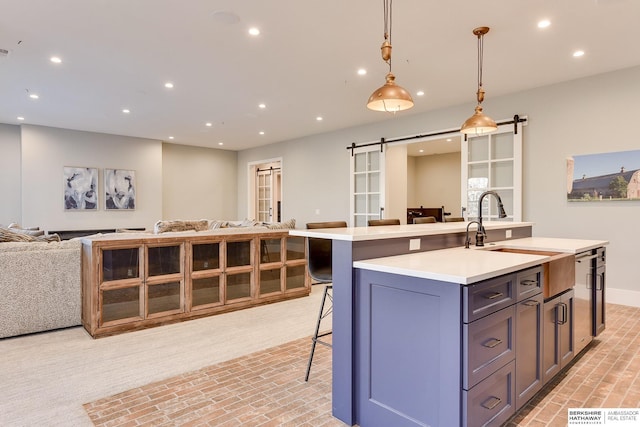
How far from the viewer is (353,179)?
788 cm

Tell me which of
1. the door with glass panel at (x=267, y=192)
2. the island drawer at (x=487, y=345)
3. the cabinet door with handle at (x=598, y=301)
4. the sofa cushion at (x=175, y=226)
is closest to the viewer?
the island drawer at (x=487, y=345)

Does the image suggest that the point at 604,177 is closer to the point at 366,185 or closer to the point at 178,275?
the point at 366,185

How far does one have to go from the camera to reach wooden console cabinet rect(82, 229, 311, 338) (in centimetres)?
352

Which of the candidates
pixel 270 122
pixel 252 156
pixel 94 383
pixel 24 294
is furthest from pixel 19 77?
pixel 252 156

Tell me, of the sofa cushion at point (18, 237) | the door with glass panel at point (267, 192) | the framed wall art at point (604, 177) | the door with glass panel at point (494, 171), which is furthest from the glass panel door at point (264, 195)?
the framed wall art at point (604, 177)

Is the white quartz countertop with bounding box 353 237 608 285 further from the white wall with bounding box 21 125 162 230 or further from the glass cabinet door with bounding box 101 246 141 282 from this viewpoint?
the white wall with bounding box 21 125 162 230

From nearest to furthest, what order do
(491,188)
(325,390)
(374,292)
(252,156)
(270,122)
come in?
(374,292) → (325,390) → (491,188) → (270,122) → (252,156)

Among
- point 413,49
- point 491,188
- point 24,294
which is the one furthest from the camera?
point 491,188

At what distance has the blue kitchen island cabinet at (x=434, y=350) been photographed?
64.9 inches

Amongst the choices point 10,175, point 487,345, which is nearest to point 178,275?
point 487,345

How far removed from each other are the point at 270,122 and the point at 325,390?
608 cm

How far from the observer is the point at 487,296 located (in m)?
1.76

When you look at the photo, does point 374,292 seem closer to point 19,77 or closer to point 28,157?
point 19,77

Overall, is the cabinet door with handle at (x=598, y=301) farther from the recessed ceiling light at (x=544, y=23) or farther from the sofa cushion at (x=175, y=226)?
the sofa cushion at (x=175, y=226)
